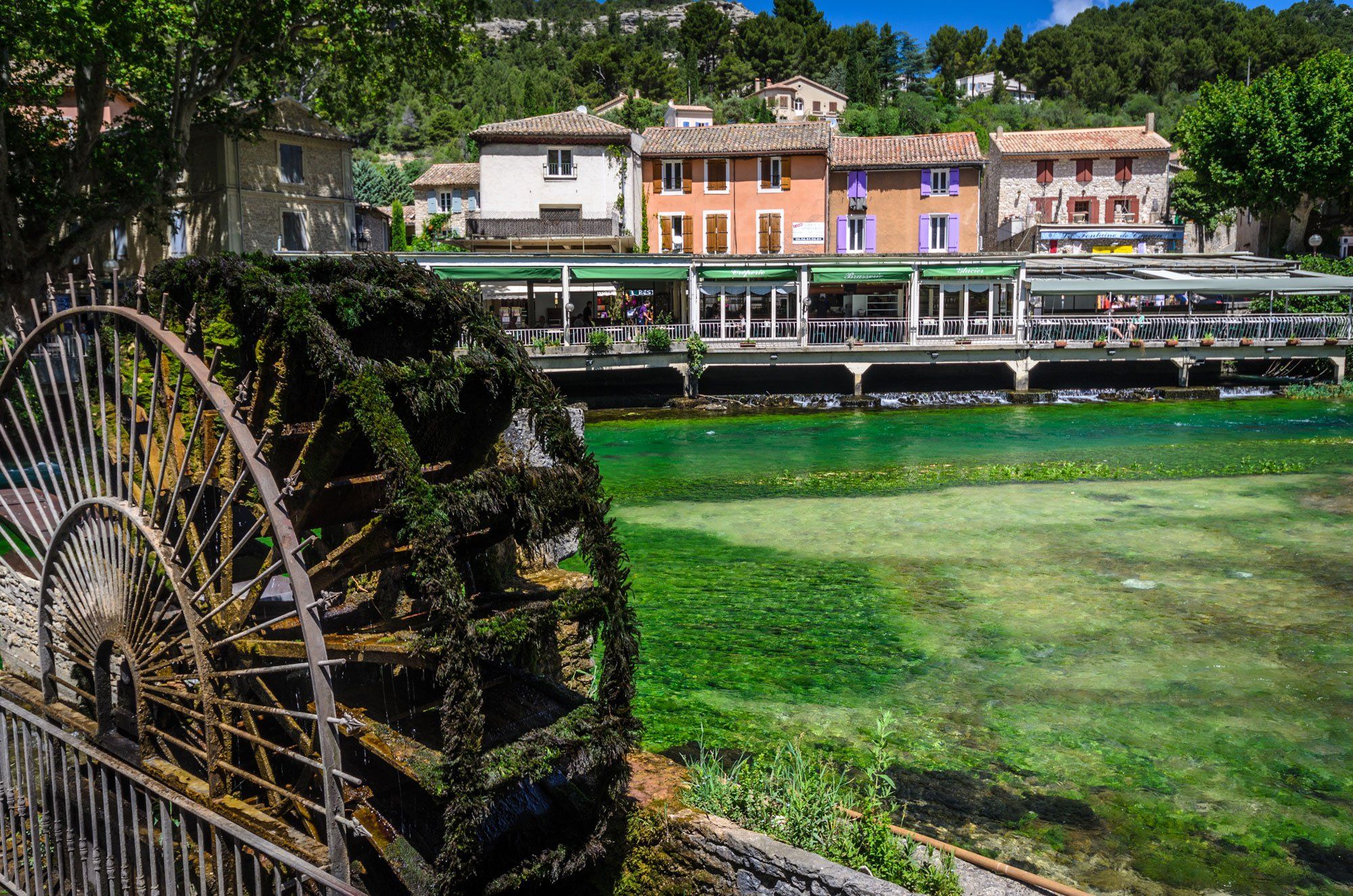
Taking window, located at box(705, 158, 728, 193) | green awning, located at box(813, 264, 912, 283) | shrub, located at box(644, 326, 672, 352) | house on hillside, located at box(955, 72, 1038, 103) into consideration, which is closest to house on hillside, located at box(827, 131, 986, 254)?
window, located at box(705, 158, 728, 193)

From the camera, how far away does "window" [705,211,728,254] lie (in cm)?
4712

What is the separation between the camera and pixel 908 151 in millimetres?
49188

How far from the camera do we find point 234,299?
7312 millimetres

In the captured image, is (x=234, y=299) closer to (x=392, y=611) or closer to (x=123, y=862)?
(x=392, y=611)

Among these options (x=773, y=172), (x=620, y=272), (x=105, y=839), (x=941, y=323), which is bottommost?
(x=105, y=839)

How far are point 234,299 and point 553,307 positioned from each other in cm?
3612

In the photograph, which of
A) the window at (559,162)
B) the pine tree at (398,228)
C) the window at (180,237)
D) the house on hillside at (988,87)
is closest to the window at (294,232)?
the window at (180,237)

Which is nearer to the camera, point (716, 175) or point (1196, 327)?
point (1196, 327)

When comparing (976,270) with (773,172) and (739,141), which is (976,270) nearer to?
(773,172)

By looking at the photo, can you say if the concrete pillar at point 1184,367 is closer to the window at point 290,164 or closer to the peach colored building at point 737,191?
the peach colored building at point 737,191

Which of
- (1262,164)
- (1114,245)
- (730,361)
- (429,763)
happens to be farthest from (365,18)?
(1114,245)

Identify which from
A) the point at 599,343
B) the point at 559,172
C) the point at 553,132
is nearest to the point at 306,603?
the point at 599,343

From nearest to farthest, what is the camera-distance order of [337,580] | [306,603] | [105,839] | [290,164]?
[306,603]
[105,839]
[337,580]
[290,164]

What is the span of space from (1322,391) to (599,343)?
23.1 metres
